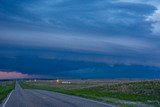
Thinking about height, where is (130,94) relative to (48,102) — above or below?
above

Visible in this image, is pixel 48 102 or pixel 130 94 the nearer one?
pixel 48 102

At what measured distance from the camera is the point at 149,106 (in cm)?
3947

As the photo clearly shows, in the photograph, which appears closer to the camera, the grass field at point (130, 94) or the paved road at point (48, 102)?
the paved road at point (48, 102)

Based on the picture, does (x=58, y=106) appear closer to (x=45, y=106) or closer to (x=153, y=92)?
(x=45, y=106)

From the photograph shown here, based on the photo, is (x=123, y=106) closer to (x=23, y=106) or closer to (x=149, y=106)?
(x=149, y=106)

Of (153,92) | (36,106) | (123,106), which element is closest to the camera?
(36,106)

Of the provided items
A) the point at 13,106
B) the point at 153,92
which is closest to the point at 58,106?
the point at 13,106

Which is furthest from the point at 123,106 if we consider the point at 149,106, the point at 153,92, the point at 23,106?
the point at 153,92

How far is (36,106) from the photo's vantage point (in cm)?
3475

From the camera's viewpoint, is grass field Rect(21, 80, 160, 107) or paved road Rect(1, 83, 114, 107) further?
grass field Rect(21, 80, 160, 107)

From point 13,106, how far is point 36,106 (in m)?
1.91

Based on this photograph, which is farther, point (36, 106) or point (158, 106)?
point (158, 106)

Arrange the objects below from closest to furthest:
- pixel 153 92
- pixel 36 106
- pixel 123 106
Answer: pixel 36 106
pixel 123 106
pixel 153 92

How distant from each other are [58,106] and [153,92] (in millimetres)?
35186
